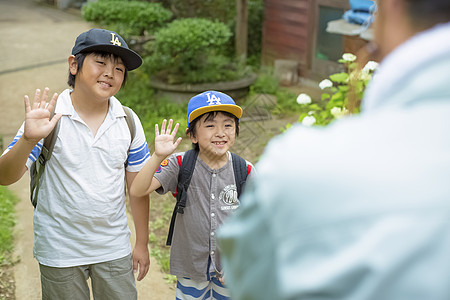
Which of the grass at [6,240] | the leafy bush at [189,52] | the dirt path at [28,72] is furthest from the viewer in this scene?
the leafy bush at [189,52]

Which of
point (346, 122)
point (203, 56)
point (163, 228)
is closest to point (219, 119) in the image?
point (346, 122)

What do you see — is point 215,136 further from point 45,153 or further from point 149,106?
point 149,106

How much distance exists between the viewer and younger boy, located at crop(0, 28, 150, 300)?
2.66 m

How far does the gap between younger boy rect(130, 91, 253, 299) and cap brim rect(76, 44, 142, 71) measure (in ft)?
1.16

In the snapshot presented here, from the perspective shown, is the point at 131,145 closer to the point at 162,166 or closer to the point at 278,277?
the point at 162,166

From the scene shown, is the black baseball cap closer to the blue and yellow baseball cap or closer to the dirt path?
the blue and yellow baseball cap

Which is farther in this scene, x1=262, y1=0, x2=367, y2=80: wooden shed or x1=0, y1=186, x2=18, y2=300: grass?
x1=262, y1=0, x2=367, y2=80: wooden shed

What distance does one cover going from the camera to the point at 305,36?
9.48m

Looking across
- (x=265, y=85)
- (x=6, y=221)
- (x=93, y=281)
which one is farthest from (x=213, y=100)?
(x=265, y=85)

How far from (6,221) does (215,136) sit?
3.01 m

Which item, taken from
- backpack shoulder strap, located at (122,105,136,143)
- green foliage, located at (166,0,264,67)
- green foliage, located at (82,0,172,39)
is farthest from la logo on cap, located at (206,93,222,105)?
green foliage, located at (166,0,264,67)

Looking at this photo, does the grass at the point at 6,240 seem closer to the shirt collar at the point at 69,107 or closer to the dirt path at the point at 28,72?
the dirt path at the point at 28,72

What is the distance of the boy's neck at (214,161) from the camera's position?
9.41ft

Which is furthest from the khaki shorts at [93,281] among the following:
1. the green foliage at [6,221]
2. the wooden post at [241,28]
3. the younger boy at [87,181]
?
the wooden post at [241,28]
